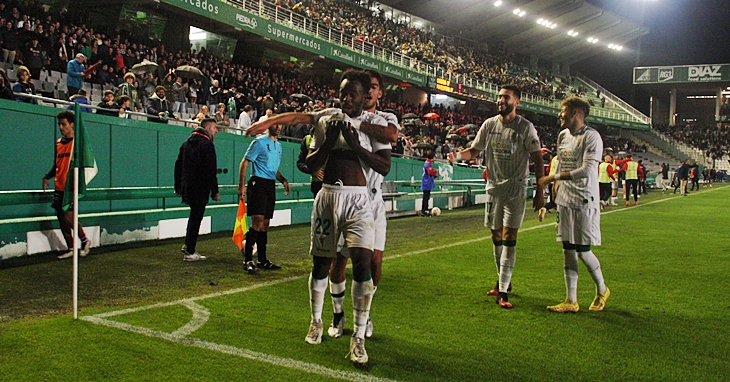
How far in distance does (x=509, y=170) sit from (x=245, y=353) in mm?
3409

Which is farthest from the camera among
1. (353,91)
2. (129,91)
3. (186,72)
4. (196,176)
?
(186,72)

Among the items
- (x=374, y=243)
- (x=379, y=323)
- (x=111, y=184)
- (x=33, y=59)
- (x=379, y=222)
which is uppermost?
(x=33, y=59)

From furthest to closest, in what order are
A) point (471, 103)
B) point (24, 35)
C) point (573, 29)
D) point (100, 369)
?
point (573, 29), point (471, 103), point (24, 35), point (100, 369)

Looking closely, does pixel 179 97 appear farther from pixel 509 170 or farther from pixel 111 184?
pixel 509 170

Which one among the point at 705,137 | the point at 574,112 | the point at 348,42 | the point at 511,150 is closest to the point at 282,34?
the point at 348,42

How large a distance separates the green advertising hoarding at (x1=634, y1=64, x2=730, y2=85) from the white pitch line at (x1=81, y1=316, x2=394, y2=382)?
74888 mm

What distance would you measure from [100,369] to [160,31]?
86.5ft

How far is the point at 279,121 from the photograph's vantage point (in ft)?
14.1

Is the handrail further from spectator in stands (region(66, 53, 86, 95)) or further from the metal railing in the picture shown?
spectator in stands (region(66, 53, 86, 95))

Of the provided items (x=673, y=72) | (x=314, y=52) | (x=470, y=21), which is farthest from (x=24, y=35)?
(x=673, y=72)

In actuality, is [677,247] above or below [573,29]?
below

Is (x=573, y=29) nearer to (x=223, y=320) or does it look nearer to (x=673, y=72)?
(x=673, y=72)

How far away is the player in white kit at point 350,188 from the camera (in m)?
4.24

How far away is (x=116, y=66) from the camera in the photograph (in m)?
16.3
